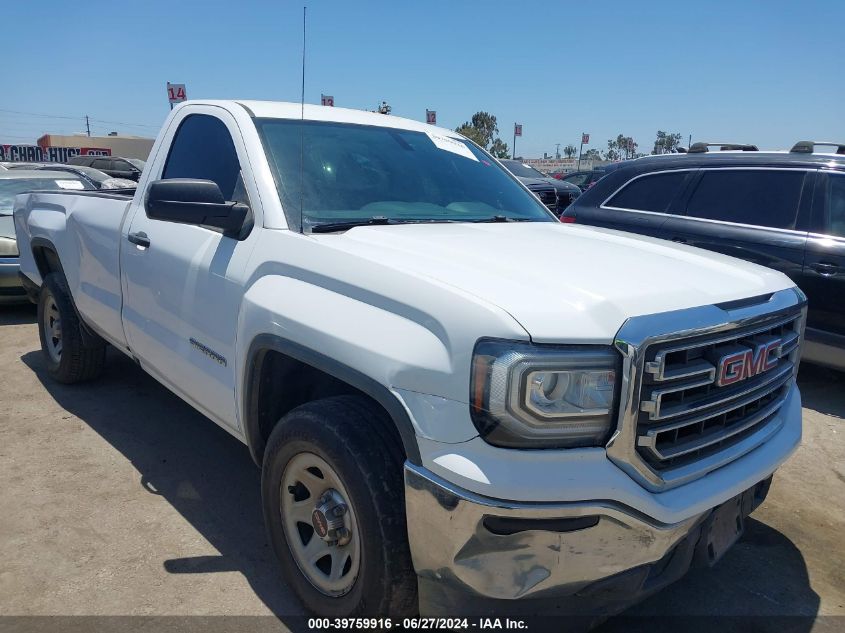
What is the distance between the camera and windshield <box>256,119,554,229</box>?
9.80ft

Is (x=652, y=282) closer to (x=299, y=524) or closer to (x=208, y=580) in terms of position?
(x=299, y=524)

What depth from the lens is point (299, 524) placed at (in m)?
2.65

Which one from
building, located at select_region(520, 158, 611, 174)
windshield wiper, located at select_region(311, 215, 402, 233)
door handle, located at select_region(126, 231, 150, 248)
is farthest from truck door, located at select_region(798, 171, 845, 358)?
building, located at select_region(520, 158, 611, 174)

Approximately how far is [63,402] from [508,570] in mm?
4085

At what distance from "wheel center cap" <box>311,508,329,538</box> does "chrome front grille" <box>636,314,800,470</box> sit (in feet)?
3.57

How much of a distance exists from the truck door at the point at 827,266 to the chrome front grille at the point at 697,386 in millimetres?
2847

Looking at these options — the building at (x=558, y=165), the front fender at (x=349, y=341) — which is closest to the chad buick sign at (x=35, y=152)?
the building at (x=558, y=165)

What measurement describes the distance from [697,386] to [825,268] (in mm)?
3620

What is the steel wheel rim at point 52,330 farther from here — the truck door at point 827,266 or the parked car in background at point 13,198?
the truck door at point 827,266

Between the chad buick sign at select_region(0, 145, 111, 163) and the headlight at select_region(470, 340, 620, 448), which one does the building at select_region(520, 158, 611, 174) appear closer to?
the chad buick sign at select_region(0, 145, 111, 163)

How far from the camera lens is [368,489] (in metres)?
2.16

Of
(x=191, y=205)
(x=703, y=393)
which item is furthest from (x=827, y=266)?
(x=191, y=205)

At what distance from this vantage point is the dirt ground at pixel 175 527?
9.18ft

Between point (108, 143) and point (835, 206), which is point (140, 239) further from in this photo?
point (108, 143)
